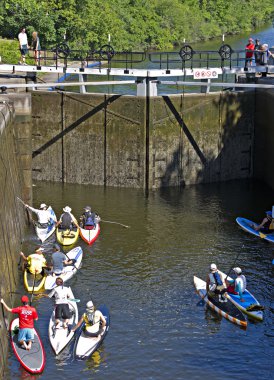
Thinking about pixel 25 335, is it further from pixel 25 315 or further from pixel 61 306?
pixel 61 306

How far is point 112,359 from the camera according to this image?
26641mm

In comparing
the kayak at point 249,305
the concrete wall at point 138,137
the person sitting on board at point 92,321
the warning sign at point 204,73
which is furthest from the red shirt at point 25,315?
the warning sign at point 204,73

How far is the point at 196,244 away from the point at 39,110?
43.1 ft

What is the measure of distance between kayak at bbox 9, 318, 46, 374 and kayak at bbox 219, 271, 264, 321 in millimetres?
7255

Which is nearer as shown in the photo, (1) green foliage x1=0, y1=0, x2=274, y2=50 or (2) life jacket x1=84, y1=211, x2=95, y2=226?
(2) life jacket x1=84, y1=211, x2=95, y2=226

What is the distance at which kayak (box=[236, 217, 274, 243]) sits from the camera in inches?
1448

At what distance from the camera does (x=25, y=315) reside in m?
26.5

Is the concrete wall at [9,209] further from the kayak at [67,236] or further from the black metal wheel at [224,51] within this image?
the black metal wheel at [224,51]

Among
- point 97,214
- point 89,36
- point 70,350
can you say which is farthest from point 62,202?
point 89,36

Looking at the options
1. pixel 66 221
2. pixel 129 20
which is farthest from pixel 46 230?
pixel 129 20

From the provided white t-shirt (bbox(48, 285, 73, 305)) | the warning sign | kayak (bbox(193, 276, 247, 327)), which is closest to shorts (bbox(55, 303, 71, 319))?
white t-shirt (bbox(48, 285, 73, 305))

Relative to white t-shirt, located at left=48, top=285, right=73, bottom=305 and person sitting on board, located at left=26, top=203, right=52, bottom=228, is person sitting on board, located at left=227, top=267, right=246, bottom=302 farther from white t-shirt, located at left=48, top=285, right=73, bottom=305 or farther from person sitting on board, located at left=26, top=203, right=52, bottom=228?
person sitting on board, located at left=26, top=203, right=52, bottom=228

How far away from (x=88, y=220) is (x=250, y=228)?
7.01 m

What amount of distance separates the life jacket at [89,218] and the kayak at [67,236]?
55 centimetres
